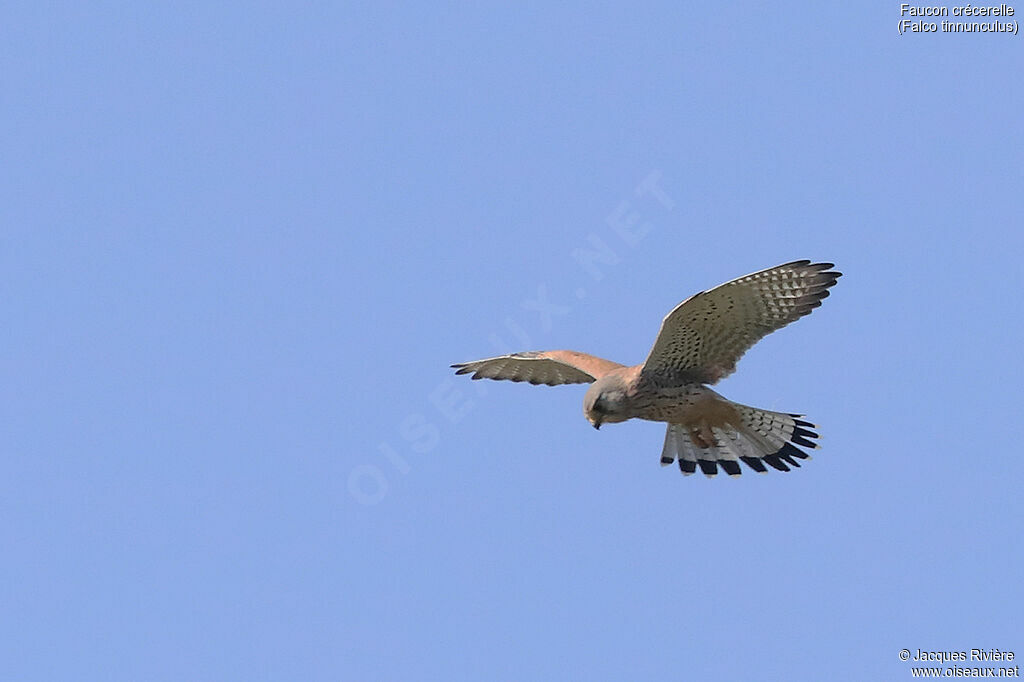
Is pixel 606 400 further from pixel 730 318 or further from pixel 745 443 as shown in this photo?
pixel 745 443

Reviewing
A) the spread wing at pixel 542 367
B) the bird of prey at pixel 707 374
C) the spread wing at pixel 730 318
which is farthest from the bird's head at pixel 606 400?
the spread wing at pixel 542 367

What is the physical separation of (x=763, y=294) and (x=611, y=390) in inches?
51.4

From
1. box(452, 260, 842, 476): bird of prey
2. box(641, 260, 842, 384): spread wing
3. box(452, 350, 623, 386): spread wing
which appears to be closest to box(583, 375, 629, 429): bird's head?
box(452, 260, 842, 476): bird of prey

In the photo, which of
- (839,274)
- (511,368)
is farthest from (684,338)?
(511,368)

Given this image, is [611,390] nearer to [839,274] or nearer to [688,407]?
[688,407]

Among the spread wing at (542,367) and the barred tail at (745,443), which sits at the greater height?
the spread wing at (542,367)

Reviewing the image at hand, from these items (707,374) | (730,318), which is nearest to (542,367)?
(707,374)

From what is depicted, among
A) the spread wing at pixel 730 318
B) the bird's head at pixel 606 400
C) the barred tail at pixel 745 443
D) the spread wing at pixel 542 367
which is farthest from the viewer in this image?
the spread wing at pixel 542 367

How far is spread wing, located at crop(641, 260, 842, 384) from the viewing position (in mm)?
8266

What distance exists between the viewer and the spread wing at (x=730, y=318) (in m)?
8.27

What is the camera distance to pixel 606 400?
891 cm

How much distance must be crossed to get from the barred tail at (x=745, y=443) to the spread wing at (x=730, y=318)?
0.75 meters

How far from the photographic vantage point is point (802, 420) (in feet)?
31.4

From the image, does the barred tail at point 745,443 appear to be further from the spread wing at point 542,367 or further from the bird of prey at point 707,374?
the spread wing at point 542,367
